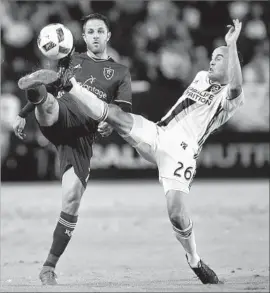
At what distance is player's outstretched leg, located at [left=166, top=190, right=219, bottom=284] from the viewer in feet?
21.6

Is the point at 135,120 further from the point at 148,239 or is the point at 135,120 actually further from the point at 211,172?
the point at 211,172

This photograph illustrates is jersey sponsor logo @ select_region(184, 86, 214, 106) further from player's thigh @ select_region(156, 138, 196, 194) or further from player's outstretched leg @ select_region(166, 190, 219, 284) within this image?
player's outstretched leg @ select_region(166, 190, 219, 284)

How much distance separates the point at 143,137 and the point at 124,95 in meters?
0.51

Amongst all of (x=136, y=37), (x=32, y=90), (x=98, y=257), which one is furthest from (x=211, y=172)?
(x=32, y=90)

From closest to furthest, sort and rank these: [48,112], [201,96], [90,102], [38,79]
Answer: [38,79] < [90,102] < [48,112] < [201,96]

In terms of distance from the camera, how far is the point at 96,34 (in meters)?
7.19

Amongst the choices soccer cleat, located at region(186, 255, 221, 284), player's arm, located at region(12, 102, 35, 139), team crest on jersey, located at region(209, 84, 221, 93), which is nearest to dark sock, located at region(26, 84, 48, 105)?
player's arm, located at region(12, 102, 35, 139)

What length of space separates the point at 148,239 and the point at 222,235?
1001 mm

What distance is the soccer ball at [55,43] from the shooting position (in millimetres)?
6473

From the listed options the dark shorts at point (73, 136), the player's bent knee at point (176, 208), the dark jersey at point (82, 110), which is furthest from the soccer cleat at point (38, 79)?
the player's bent knee at point (176, 208)

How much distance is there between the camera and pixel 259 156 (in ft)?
50.4

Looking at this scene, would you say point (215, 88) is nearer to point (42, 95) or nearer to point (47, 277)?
point (42, 95)

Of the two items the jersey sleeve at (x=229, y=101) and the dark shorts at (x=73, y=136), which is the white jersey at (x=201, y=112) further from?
the dark shorts at (x=73, y=136)

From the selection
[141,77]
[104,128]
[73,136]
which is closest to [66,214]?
[73,136]
